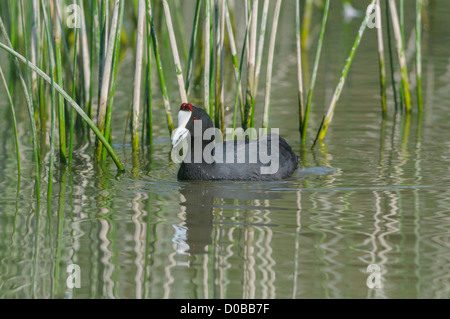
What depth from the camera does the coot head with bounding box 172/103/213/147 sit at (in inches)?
222

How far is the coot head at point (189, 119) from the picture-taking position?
563 centimetres

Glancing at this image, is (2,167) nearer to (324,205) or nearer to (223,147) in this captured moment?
(223,147)

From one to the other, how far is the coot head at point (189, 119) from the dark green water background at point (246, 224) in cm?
42

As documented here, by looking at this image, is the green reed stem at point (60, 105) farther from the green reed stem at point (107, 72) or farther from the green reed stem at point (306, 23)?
the green reed stem at point (306, 23)

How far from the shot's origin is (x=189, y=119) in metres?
5.81

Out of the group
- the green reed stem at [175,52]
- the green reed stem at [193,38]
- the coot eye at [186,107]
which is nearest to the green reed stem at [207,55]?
the green reed stem at [193,38]

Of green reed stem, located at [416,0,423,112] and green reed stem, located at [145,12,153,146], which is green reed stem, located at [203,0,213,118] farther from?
green reed stem, located at [416,0,423,112]

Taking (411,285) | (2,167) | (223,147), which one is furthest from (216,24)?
(411,285)

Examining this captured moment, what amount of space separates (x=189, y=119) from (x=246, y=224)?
1330mm

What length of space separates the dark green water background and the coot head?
418mm

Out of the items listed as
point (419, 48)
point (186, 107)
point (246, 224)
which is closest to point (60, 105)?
point (186, 107)

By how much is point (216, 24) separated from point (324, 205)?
6.36 ft

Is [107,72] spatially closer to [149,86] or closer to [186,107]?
[149,86]

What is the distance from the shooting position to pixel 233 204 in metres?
5.29
